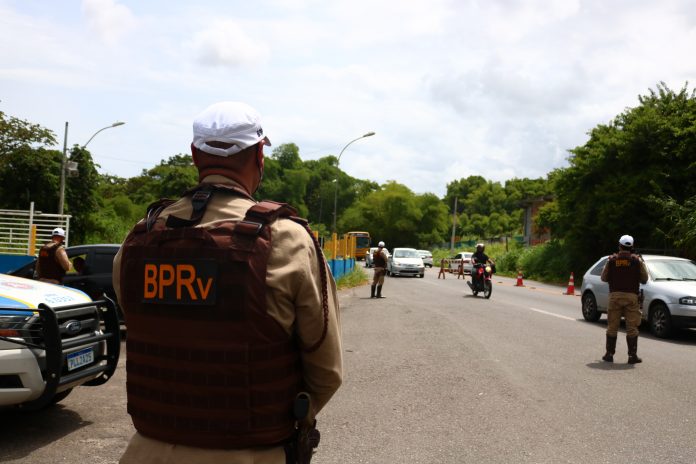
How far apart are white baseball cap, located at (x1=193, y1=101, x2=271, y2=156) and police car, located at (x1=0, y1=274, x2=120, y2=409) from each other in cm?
344

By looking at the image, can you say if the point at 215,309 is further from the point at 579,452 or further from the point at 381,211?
the point at 381,211

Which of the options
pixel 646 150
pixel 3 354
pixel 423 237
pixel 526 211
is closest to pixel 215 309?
pixel 3 354

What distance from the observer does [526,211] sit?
6338 cm

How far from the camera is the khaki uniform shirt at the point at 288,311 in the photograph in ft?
6.53

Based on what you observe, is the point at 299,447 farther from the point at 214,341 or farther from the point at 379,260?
the point at 379,260

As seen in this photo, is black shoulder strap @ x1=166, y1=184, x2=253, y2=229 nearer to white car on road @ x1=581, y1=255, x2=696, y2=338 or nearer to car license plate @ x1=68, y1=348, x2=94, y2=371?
car license plate @ x1=68, y1=348, x2=94, y2=371

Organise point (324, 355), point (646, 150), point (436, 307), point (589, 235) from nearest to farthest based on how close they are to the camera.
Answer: point (324, 355) → point (436, 307) → point (646, 150) → point (589, 235)

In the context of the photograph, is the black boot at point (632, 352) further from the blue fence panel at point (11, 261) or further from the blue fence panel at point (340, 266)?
the blue fence panel at point (11, 261)

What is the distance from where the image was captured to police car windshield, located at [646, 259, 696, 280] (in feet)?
40.7

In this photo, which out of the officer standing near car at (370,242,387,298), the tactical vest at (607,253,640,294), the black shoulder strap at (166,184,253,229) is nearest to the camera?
the black shoulder strap at (166,184,253,229)

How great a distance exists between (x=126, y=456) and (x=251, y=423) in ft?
1.47

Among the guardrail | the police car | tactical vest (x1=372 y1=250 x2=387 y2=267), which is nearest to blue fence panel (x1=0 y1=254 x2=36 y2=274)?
the guardrail

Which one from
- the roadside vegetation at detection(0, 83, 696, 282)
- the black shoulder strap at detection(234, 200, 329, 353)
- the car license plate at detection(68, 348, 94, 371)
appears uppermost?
the roadside vegetation at detection(0, 83, 696, 282)

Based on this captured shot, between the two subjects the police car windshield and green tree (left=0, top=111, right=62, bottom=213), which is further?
green tree (left=0, top=111, right=62, bottom=213)
